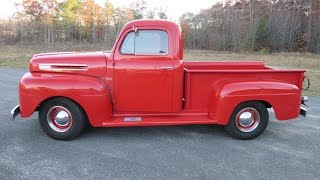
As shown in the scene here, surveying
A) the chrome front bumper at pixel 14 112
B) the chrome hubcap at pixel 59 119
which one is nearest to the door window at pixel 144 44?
the chrome hubcap at pixel 59 119

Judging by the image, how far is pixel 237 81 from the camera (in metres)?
5.21

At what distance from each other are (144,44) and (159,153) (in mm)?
1741

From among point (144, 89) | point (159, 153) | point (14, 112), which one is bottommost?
point (159, 153)

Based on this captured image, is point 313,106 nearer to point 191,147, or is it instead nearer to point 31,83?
point 191,147

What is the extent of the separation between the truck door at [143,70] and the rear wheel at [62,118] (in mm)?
646

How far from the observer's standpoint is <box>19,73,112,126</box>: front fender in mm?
4848

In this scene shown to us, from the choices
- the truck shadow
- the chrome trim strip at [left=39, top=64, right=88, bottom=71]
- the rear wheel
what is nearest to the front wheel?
the truck shadow

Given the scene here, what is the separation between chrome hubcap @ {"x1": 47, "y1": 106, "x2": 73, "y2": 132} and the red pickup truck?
15mm

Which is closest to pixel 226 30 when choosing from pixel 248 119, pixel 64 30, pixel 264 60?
pixel 264 60

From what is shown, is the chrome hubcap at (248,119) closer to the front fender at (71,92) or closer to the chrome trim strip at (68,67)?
the front fender at (71,92)

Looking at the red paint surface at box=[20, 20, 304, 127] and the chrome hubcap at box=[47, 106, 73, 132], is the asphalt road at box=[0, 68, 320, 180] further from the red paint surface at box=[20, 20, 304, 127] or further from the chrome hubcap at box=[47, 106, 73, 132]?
the red paint surface at box=[20, 20, 304, 127]

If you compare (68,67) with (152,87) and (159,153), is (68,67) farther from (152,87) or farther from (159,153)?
(159,153)

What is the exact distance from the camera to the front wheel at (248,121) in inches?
205

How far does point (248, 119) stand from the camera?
5.30 m
